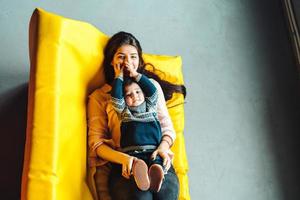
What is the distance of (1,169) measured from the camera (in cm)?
117

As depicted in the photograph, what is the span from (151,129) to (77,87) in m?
0.26

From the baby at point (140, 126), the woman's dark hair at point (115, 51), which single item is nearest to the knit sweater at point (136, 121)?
the baby at point (140, 126)

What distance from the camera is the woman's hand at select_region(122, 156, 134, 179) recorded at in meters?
1.02

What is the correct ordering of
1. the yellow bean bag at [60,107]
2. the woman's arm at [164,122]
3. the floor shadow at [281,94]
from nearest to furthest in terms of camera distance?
the yellow bean bag at [60,107] → the woman's arm at [164,122] → the floor shadow at [281,94]

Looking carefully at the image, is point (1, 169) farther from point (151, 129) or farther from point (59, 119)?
point (151, 129)

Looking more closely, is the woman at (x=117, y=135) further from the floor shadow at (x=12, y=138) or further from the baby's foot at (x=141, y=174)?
the floor shadow at (x=12, y=138)

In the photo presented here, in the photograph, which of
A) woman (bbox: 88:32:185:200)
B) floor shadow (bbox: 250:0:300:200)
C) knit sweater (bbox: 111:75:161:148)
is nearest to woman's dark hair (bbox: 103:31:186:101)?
woman (bbox: 88:32:185:200)

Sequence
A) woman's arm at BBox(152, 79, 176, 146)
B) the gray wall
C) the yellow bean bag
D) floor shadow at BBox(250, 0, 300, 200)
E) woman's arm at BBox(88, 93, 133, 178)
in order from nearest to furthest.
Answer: the yellow bean bag → woman's arm at BBox(88, 93, 133, 178) → woman's arm at BBox(152, 79, 176, 146) → the gray wall → floor shadow at BBox(250, 0, 300, 200)

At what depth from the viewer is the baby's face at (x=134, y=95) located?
3.63ft

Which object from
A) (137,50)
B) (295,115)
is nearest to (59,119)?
(137,50)

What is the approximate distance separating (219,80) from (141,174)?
75 cm

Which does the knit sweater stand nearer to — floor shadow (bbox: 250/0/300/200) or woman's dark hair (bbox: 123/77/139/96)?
woman's dark hair (bbox: 123/77/139/96)

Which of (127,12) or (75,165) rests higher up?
(127,12)

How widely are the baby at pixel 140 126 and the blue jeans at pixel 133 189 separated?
0.06ft
